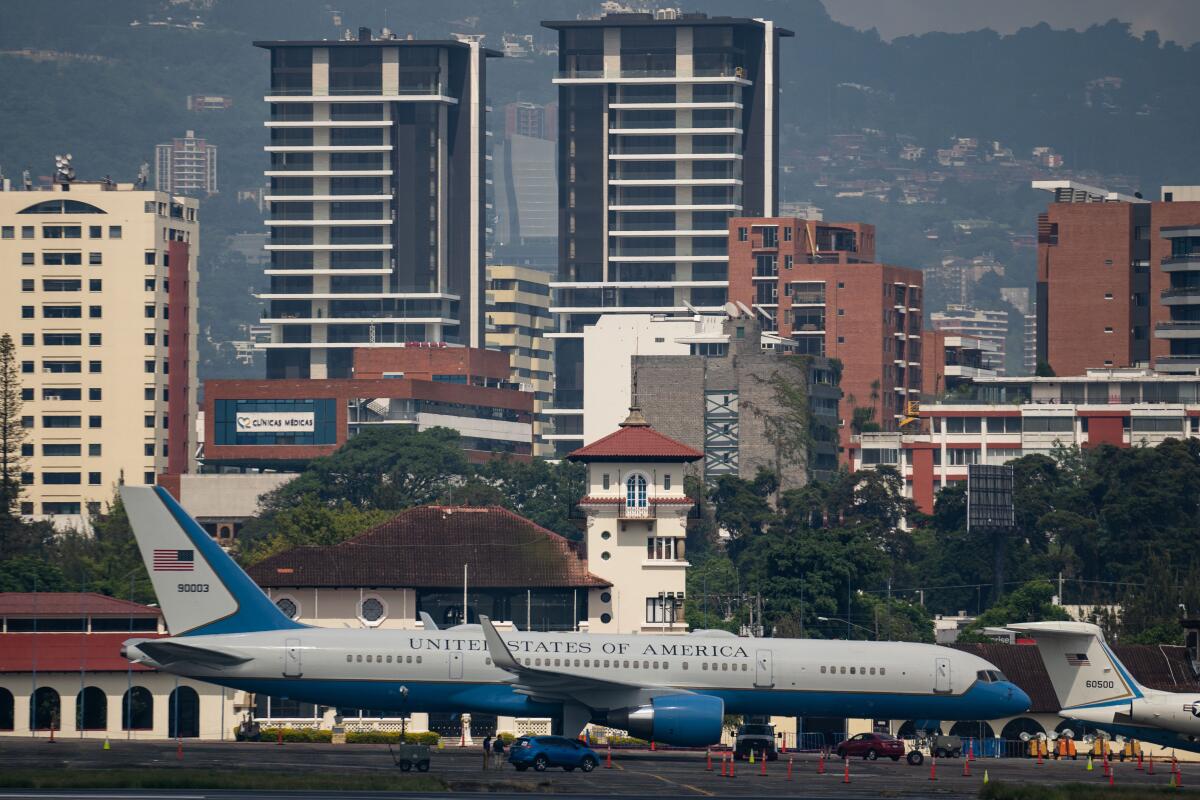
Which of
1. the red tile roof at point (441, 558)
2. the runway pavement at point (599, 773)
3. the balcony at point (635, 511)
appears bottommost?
the runway pavement at point (599, 773)

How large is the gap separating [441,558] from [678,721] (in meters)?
47.0

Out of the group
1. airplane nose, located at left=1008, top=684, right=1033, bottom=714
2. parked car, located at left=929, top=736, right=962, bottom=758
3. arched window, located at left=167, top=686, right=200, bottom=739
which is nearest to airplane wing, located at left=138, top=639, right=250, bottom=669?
arched window, located at left=167, top=686, right=200, bottom=739

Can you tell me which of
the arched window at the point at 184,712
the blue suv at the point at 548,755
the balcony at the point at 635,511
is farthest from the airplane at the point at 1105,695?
the balcony at the point at 635,511

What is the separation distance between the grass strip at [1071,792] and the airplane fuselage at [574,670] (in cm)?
1212

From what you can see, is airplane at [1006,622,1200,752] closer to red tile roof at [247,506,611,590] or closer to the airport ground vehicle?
the airport ground vehicle

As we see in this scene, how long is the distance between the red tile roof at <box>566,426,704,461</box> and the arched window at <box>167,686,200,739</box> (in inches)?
978

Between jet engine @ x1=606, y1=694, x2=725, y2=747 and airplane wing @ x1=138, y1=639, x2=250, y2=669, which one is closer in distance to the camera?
airplane wing @ x1=138, y1=639, x2=250, y2=669

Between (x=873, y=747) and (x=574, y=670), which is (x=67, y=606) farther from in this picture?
(x=873, y=747)

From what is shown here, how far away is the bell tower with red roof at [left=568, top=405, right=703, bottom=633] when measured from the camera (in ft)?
401

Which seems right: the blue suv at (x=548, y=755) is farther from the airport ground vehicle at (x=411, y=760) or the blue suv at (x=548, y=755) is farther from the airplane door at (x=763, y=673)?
the airplane door at (x=763, y=673)

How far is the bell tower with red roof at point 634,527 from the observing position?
401ft

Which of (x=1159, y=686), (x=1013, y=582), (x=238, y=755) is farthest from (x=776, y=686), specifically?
(x=1013, y=582)

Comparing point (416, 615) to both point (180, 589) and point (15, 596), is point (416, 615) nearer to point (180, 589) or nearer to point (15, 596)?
point (15, 596)

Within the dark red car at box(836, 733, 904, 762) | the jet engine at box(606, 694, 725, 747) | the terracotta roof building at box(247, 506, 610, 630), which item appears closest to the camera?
the jet engine at box(606, 694, 725, 747)
